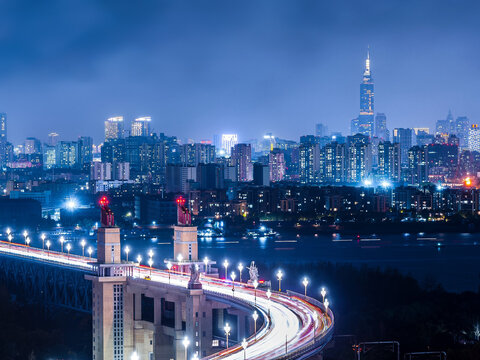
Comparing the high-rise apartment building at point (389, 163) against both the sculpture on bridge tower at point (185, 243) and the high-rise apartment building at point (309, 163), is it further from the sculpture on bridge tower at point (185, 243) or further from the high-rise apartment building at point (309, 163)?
the sculpture on bridge tower at point (185, 243)

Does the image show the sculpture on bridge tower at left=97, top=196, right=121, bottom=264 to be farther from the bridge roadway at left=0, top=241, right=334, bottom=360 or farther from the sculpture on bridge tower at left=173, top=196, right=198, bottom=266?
the sculpture on bridge tower at left=173, top=196, right=198, bottom=266

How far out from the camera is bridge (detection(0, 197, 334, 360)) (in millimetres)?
14062

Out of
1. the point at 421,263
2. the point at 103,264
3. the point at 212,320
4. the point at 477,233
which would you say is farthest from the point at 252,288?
the point at 477,233

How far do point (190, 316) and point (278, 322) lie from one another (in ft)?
7.23

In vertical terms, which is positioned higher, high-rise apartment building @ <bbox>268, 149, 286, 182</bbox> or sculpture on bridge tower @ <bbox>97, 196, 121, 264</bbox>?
high-rise apartment building @ <bbox>268, 149, 286, 182</bbox>

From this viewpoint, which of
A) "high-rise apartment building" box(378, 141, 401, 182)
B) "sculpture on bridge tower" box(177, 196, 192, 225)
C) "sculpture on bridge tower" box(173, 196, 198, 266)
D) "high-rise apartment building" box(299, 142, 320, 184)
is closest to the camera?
"sculpture on bridge tower" box(173, 196, 198, 266)

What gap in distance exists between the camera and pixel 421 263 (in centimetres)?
4150

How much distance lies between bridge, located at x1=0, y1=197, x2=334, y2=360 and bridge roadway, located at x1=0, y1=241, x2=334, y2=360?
0.04 feet

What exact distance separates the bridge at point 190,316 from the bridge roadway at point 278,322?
0.01 meters

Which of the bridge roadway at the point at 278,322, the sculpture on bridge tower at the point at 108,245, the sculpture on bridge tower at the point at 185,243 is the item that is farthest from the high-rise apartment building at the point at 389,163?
the sculpture on bridge tower at the point at 108,245

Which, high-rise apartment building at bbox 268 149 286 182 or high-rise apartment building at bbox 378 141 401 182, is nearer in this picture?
high-rise apartment building at bbox 378 141 401 182

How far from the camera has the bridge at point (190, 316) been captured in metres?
14.1

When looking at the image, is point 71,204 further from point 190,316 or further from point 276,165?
point 190,316

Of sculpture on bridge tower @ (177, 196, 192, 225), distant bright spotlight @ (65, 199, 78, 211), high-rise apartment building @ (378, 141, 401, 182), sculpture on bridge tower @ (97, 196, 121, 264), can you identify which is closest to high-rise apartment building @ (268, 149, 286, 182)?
high-rise apartment building @ (378, 141, 401, 182)
